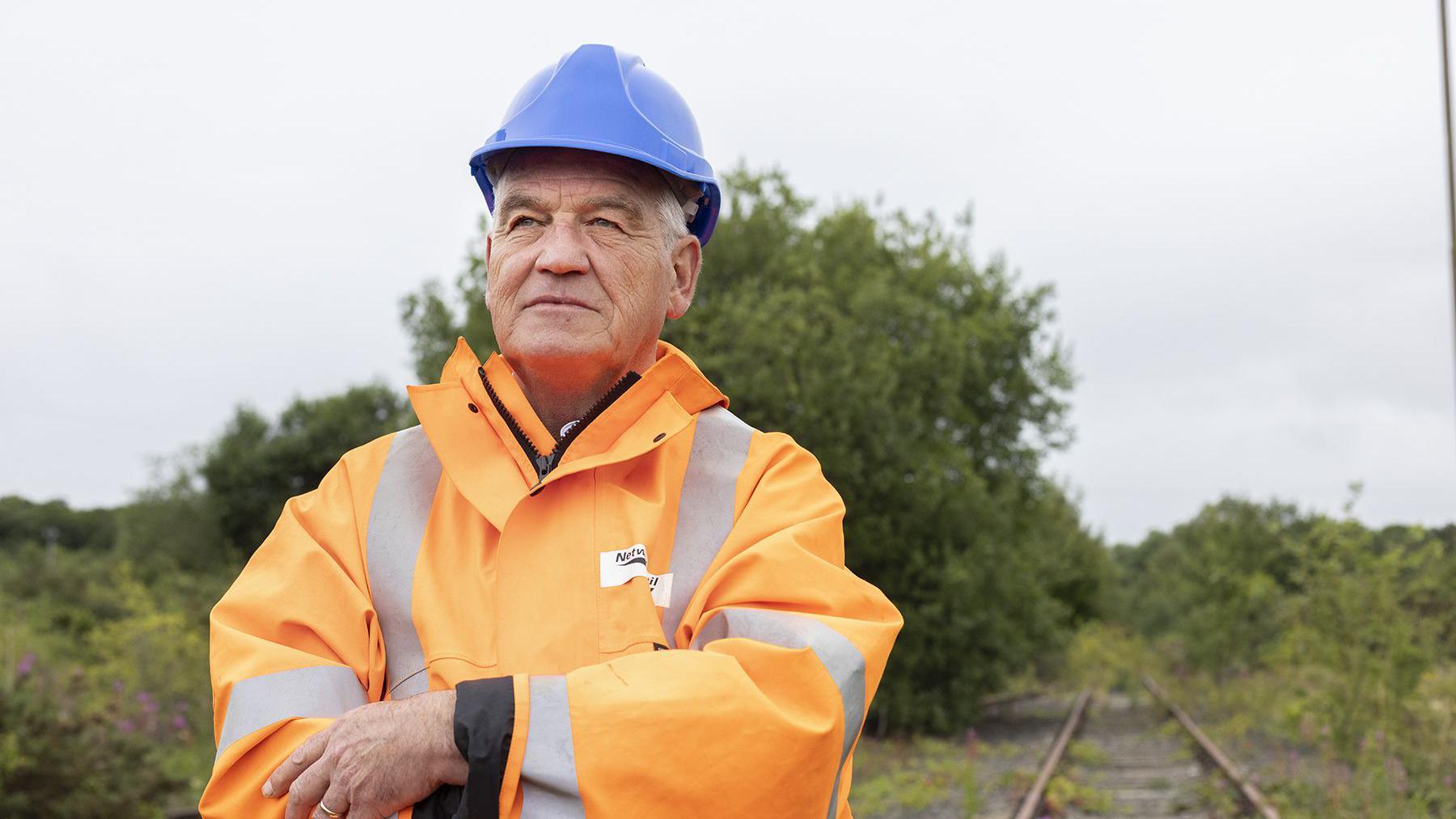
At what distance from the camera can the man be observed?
175cm

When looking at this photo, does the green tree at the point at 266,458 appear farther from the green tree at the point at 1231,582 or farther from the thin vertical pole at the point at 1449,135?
the thin vertical pole at the point at 1449,135

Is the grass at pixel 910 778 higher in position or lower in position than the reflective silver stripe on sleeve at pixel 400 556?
lower

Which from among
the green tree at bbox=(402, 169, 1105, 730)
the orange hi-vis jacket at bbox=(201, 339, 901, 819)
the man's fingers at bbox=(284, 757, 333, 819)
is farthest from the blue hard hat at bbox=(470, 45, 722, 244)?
the green tree at bbox=(402, 169, 1105, 730)

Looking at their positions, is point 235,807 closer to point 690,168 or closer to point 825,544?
point 825,544

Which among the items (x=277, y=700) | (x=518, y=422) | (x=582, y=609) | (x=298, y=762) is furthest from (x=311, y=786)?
(x=518, y=422)

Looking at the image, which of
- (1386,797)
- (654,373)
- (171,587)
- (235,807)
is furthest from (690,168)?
(171,587)

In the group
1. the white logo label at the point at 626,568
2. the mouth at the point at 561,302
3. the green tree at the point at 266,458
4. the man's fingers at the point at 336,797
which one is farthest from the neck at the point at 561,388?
the green tree at the point at 266,458

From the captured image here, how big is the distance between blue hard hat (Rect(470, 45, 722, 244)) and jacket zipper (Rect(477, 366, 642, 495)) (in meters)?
0.39

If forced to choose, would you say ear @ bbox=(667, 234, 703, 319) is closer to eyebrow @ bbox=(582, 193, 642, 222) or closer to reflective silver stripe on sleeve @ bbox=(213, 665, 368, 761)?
eyebrow @ bbox=(582, 193, 642, 222)

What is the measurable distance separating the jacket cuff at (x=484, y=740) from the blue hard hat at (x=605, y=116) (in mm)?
920

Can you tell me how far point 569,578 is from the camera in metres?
2.03

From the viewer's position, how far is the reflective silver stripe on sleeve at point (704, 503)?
2.08 m

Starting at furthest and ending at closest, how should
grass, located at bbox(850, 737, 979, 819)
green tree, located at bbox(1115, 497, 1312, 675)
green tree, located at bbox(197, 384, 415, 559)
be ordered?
green tree, located at bbox(197, 384, 415, 559), green tree, located at bbox(1115, 497, 1312, 675), grass, located at bbox(850, 737, 979, 819)

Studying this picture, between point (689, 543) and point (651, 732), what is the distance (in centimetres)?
43
